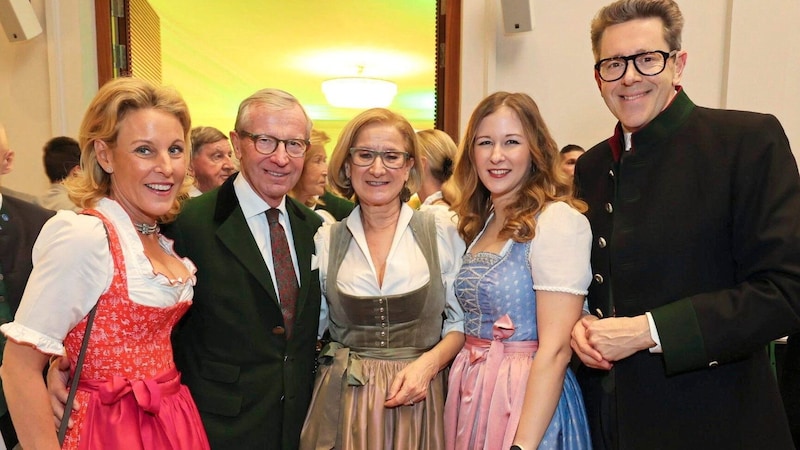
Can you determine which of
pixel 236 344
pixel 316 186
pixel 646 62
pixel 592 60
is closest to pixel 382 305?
pixel 236 344

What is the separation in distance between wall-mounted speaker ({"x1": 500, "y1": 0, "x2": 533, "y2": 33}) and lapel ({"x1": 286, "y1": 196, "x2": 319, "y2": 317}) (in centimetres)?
193

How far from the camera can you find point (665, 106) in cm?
143

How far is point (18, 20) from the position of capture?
3.36 m

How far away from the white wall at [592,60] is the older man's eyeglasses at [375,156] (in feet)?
5.51

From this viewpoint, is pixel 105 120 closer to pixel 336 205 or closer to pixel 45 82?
pixel 336 205

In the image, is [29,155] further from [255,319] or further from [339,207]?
[255,319]

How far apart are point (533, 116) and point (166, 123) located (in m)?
1.02

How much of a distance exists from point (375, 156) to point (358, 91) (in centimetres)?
690

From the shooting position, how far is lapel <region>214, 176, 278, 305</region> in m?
1.69

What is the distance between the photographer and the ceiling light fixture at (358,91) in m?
8.40

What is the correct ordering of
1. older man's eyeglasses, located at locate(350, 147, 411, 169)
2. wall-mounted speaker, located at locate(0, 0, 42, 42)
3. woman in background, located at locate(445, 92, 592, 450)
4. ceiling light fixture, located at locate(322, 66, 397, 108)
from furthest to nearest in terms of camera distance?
ceiling light fixture, located at locate(322, 66, 397, 108), wall-mounted speaker, located at locate(0, 0, 42, 42), older man's eyeglasses, located at locate(350, 147, 411, 169), woman in background, located at locate(445, 92, 592, 450)


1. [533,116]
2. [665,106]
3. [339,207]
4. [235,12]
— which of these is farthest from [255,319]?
[235,12]

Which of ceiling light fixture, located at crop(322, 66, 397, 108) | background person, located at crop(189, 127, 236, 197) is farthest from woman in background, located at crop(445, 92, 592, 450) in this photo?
ceiling light fixture, located at crop(322, 66, 397, 108)

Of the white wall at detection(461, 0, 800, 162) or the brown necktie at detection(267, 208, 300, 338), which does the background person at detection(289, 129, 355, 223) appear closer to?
the white wall at detection(461, 0, 800, 162)
